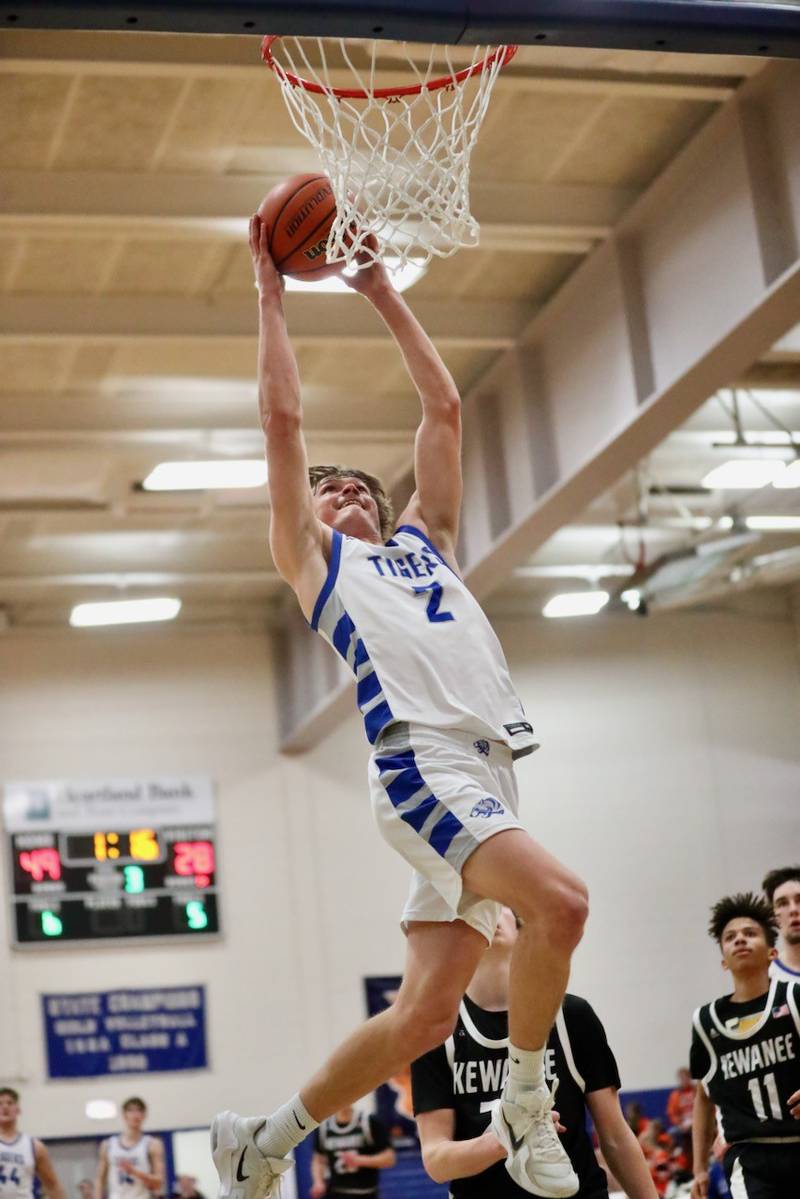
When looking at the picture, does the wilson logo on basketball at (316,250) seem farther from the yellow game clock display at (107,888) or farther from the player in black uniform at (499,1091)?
the yellow game clock display at (107,888)

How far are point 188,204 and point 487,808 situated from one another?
6.52 metres

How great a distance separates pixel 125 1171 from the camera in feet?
50.5

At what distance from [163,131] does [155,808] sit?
9542 millimetres

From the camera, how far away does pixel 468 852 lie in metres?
4.06

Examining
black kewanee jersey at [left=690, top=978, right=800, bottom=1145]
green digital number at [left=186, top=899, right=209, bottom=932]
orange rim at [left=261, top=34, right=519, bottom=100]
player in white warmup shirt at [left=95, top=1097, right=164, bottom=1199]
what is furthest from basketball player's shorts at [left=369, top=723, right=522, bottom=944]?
green digital number at [left=186, top=899, right=209, bottom=932]

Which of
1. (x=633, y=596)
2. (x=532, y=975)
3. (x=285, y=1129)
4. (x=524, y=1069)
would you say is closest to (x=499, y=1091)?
(x=285, y=1129)

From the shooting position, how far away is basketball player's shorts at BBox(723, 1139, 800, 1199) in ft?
21.7

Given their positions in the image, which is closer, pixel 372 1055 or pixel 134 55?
pixel 372 1055

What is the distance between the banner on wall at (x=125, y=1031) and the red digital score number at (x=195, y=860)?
116 cm

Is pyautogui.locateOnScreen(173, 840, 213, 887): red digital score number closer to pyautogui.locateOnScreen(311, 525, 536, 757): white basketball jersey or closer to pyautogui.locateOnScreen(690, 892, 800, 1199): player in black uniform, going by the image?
pyautogui.locateOnScreen(690, 892, 800, 1199): player in black uniform

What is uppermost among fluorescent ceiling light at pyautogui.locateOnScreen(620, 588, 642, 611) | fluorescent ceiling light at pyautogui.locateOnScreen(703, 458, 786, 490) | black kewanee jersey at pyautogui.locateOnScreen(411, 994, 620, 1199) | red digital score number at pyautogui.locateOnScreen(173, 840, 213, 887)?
Result: fluorescent ceiling light at pyautogui.locateOnScreen(703, 458, 786, 490)

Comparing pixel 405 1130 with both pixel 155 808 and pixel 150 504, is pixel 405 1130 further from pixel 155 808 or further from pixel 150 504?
pixel 150 504

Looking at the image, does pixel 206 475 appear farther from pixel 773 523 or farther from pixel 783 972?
pixel 783 972

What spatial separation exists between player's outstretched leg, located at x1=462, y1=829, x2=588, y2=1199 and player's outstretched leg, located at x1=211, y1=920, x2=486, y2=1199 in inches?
7.4
